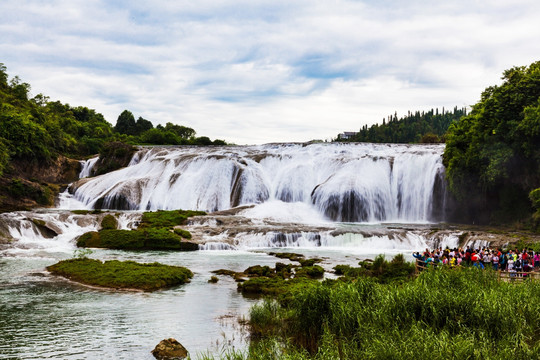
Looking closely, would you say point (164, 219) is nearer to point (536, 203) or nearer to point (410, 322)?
point (536, 203)

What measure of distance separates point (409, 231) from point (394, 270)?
14063 millimetres

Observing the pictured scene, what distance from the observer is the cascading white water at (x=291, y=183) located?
4497 cm

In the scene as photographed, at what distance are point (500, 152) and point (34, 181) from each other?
4480 cm

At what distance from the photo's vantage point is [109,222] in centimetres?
3503

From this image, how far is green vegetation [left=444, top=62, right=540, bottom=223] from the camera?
35.1 meters

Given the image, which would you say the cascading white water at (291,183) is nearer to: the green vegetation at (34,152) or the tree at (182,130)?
the green vegetation at (34,152)

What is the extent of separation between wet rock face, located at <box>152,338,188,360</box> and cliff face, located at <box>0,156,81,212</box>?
3242cm

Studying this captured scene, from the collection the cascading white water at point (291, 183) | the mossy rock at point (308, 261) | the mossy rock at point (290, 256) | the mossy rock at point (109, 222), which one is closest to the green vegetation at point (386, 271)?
the mossy rock at point (308, 261)

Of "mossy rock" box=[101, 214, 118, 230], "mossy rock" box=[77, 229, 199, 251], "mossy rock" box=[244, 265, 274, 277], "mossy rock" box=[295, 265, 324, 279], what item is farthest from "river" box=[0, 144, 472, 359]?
"mossy rock" box=[295, 265, 324, 279]

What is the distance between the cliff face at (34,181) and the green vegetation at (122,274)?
20144 millimetres

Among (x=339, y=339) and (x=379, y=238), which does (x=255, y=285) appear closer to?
(x=339, y=339)

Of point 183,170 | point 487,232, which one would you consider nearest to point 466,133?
point 487,232

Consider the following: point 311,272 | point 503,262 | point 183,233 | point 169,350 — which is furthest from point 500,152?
point 169,350

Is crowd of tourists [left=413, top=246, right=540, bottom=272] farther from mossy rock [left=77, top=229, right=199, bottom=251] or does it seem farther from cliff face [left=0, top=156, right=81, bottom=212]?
cliff face [left=0, top=156, right=81, bottom=212]
